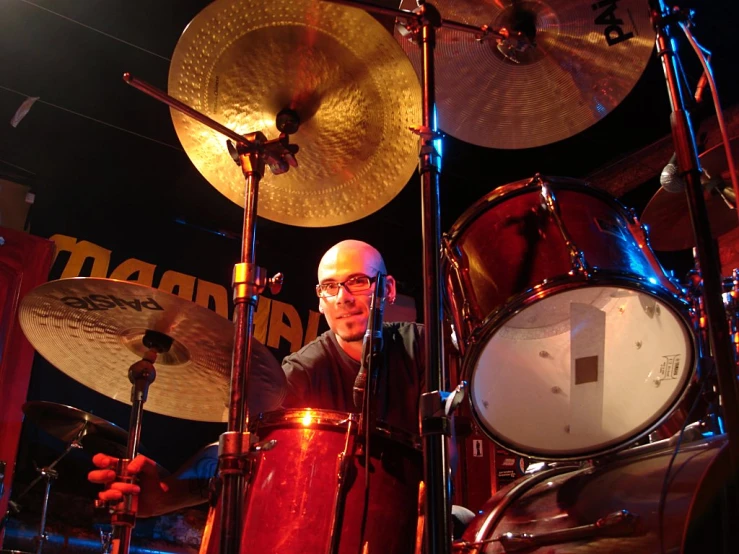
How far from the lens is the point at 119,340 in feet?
6.59

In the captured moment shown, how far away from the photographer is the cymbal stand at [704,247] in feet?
3.78

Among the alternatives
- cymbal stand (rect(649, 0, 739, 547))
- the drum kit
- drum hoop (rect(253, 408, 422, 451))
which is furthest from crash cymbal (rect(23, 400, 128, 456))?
cymbal stand (rect(649, 0, 739, 547))

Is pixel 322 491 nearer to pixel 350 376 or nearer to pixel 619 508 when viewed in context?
pixel 619 508

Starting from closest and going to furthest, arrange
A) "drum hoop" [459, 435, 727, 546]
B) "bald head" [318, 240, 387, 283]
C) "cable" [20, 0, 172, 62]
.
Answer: "drum hoop" [459, 435, 727, 546] < "bald head" [318, 240, 387, 283] < "cable" [20, 0, 172, 62]

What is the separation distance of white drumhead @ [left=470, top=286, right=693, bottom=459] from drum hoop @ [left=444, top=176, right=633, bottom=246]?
0.25 metres

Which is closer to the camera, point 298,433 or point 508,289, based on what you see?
point 508,289

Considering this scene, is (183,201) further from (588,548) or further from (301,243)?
(588,548)

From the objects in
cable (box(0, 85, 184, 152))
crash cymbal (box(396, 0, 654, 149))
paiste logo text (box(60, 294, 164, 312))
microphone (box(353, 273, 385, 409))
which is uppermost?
cable (box(0, 85, 184, 152))

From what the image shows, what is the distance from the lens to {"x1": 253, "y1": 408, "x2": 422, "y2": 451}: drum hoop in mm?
1759

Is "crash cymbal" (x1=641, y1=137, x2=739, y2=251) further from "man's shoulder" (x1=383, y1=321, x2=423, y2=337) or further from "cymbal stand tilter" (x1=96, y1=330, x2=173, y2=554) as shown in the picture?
"cymbal stand tilter" (x1=96, y1=330, x2=173, y2=554)

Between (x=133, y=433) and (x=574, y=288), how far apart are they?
4.11ft

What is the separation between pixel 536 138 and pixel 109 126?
10.7 feet

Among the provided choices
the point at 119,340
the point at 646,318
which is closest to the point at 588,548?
the point at 646,318

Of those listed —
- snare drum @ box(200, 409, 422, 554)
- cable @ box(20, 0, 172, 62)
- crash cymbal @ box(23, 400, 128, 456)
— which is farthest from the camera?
cable @ box(20, 0, 172, 62)
